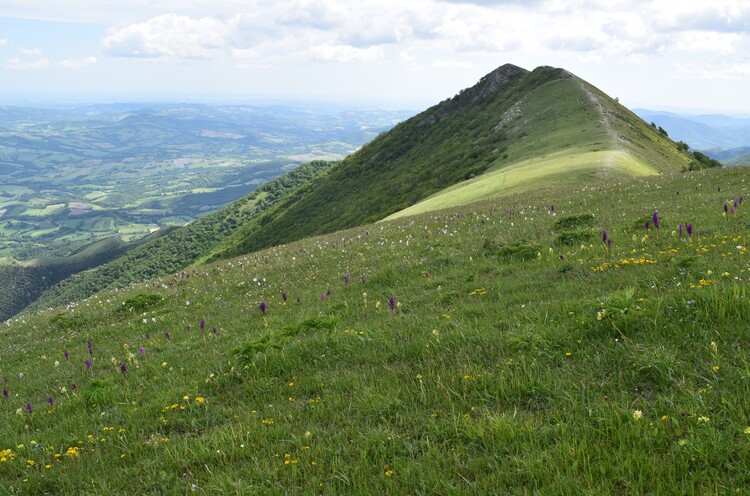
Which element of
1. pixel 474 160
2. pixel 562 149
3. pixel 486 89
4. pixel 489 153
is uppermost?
pixel 486 89

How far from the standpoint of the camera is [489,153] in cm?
7162

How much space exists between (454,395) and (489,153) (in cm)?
7120

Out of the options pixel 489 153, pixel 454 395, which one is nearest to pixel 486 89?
pixel 489 153

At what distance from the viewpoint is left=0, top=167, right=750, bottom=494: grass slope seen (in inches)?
139

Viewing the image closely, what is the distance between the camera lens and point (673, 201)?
15523 mm

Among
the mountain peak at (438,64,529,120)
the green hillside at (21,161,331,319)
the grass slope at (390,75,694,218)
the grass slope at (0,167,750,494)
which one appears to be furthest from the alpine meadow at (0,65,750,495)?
the green hillside at (21,161,331,319)

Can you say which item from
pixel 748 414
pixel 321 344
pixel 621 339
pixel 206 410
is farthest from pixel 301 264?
pixel 748 414

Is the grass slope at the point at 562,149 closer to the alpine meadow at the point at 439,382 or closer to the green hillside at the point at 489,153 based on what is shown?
the green hillside at the point at 489,153

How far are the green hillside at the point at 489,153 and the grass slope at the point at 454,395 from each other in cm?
3014

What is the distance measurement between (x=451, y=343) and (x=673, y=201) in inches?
540

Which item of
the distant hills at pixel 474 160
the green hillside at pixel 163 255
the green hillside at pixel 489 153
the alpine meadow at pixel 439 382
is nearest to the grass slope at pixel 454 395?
the alpine meadow at pixel 439 382

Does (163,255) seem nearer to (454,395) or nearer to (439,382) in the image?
(439,382)

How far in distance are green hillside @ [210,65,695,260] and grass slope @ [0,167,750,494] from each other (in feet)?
98.9

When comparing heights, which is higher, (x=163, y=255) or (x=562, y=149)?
(x=562, y=149)
